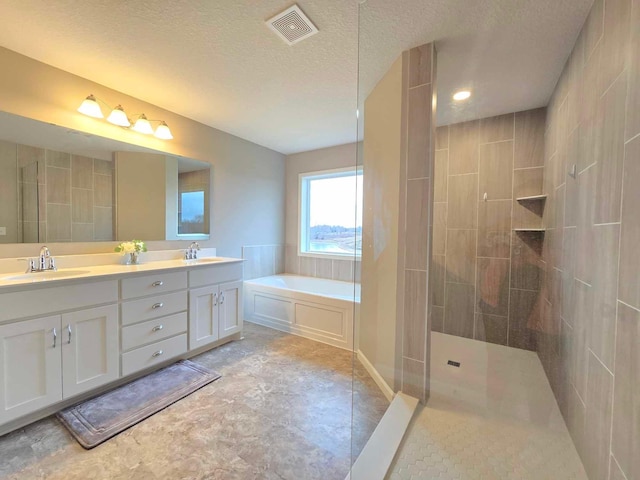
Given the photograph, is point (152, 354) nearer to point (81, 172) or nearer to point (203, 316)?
point (203, 316)

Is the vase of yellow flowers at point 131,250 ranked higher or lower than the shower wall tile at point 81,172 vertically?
lower

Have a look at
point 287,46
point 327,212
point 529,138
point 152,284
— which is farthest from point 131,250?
point 529,138

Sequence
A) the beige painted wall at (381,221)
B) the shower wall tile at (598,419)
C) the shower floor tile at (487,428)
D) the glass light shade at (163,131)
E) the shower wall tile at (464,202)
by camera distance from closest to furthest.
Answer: the shower wall tile at (598,419) → the shower floor tile at (487,428) → the beige painted wall at (381,221) → the shower wall tile at (464,202) → the glass light shade at (163,131)

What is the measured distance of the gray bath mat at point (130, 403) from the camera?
1.50m

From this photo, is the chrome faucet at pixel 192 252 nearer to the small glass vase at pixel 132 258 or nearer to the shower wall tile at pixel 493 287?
the small glass vase at pixel 132 258

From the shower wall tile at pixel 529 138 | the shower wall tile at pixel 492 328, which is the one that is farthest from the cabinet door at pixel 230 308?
the shower wall tile at pixel 529 138

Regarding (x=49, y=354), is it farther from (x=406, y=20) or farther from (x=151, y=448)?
(x=406, y=20)

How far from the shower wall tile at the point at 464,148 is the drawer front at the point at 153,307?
2.45 meters

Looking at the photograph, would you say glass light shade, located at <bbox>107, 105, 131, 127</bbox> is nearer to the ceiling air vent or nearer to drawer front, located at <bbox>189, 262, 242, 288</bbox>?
drawer front, located at <bbox>189, 262, 242, 288</bbox>

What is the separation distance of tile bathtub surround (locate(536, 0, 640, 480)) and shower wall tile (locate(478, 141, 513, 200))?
54 cm

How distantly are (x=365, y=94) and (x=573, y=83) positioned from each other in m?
1.20

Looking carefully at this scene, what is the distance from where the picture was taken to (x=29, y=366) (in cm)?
147

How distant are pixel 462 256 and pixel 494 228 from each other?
1.18 ft

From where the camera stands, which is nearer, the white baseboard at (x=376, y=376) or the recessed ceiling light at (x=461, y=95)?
the white baseboard at (x=376, y=376)
